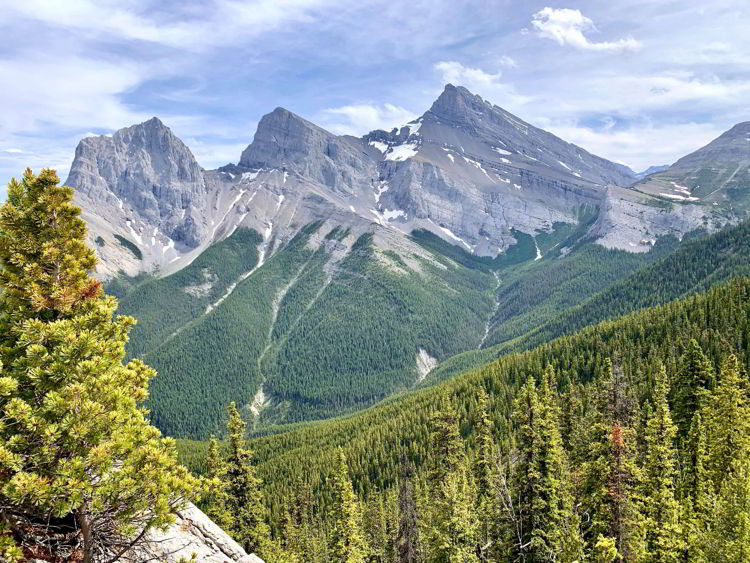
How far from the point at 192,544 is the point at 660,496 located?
28509 mm

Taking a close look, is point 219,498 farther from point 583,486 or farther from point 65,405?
point 65,405

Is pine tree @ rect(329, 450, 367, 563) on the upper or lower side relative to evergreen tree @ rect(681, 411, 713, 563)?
lower

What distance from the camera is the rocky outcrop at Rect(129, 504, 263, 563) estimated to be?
17781mm

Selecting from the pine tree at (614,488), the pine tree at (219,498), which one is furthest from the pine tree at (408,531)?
the pine tree at (614,488)

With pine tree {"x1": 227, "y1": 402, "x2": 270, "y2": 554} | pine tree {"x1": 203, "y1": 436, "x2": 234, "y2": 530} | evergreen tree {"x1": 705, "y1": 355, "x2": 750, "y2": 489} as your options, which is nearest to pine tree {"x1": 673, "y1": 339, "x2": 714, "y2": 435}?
evergreen tree {"x1": 705, "y1": 355, "x2": 750, "y2": 489}

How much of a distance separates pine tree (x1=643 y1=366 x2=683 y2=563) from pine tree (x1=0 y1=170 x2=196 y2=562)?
2655 cm

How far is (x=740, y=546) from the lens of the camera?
25.6 metres

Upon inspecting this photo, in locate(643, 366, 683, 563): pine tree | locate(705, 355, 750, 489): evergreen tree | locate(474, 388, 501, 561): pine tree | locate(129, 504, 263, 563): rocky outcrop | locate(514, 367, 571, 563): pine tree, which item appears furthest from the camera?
locate(705, 355, 750, 489): evergreen tree

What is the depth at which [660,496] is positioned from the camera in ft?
A: 103

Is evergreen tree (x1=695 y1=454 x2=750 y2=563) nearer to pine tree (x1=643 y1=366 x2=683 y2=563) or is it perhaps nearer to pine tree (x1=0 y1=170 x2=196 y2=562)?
pine tree (x1=643 y1=366 x2=683 y2=563)

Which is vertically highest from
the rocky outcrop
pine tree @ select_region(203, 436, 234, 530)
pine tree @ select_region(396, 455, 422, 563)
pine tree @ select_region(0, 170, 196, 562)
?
pine tree @ select_region(0, 170, 196, 562)

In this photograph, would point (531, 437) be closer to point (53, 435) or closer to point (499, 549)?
point (499, 549)

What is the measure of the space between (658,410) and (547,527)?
11.9 metres

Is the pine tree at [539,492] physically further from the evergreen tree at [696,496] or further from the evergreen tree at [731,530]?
the evergreen tree at [731,530]
